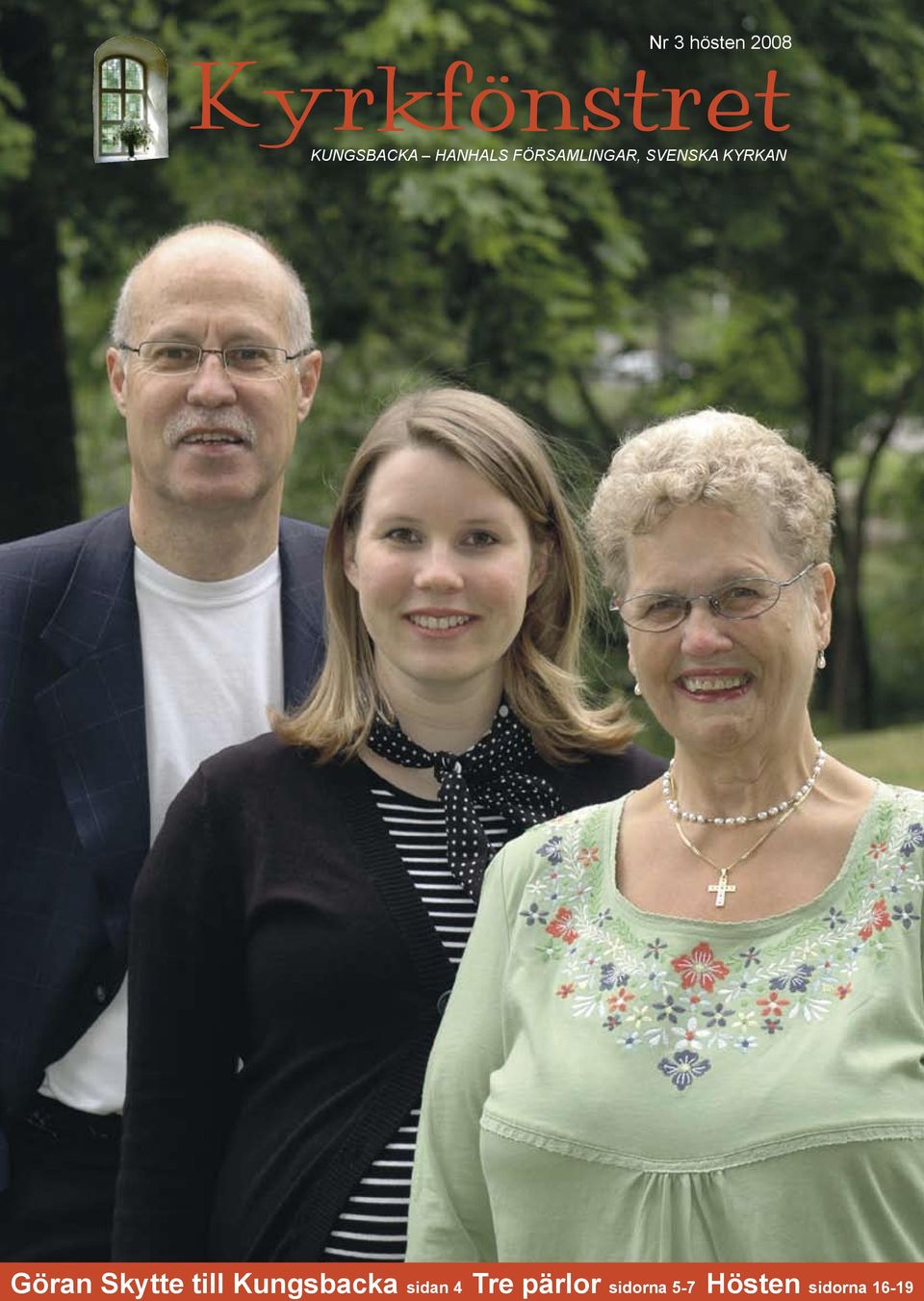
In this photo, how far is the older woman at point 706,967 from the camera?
7.12ft

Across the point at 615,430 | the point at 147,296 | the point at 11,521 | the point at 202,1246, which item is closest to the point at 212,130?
the point at 11,521

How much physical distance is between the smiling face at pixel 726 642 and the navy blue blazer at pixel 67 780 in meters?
1.05

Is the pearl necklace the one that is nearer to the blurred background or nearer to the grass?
the blurred background

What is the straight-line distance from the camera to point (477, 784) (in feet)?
9.71

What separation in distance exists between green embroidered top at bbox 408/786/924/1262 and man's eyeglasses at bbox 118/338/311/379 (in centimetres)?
129

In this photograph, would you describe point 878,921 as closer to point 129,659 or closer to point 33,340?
point 129,659

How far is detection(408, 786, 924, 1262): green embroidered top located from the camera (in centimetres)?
215

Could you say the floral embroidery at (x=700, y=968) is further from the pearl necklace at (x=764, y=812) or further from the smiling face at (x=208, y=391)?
the smiling face at (x=208, y=391)

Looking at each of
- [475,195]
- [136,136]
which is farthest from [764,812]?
[475,195]

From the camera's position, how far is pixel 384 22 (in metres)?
6.86

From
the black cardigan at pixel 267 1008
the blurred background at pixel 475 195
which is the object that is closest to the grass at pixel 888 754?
the blurred background at pixel 475 195

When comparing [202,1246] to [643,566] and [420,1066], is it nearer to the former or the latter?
[420,1066]

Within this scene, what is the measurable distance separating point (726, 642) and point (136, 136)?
4267 millimetres

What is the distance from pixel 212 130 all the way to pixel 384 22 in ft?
4.45
